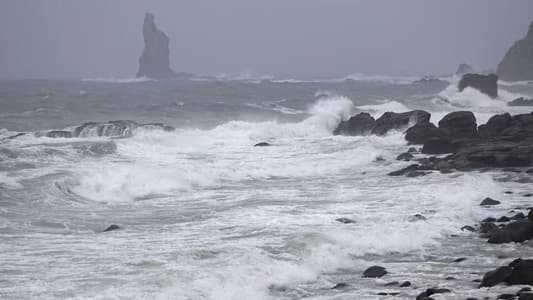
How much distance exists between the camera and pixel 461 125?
97.5ft

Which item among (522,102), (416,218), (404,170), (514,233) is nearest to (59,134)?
(404,170)

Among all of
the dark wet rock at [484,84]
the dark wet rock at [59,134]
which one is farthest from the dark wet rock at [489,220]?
the dark wet rock at [484,84]

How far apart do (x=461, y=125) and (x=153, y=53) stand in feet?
344

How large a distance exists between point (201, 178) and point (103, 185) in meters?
3.64

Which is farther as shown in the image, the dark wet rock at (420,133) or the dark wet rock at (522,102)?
the dark wet rock at (522,102)

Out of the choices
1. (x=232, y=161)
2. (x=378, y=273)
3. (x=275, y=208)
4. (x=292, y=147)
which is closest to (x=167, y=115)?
(x=292, y=147)

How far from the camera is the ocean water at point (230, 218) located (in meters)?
12.6

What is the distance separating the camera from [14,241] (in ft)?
51.1

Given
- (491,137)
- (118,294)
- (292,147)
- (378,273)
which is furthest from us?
(292,147)

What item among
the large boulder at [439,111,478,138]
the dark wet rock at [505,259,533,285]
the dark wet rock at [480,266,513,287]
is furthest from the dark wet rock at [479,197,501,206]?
the large boulder at [439,111,478,138]

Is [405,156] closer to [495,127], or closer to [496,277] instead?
[495,127]

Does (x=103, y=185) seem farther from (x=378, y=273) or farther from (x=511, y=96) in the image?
(x=511, y=96)

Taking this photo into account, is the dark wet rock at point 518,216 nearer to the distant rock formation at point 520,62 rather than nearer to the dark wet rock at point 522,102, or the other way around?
the dark wet rock at point 522,102

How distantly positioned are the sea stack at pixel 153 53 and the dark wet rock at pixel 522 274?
120m
